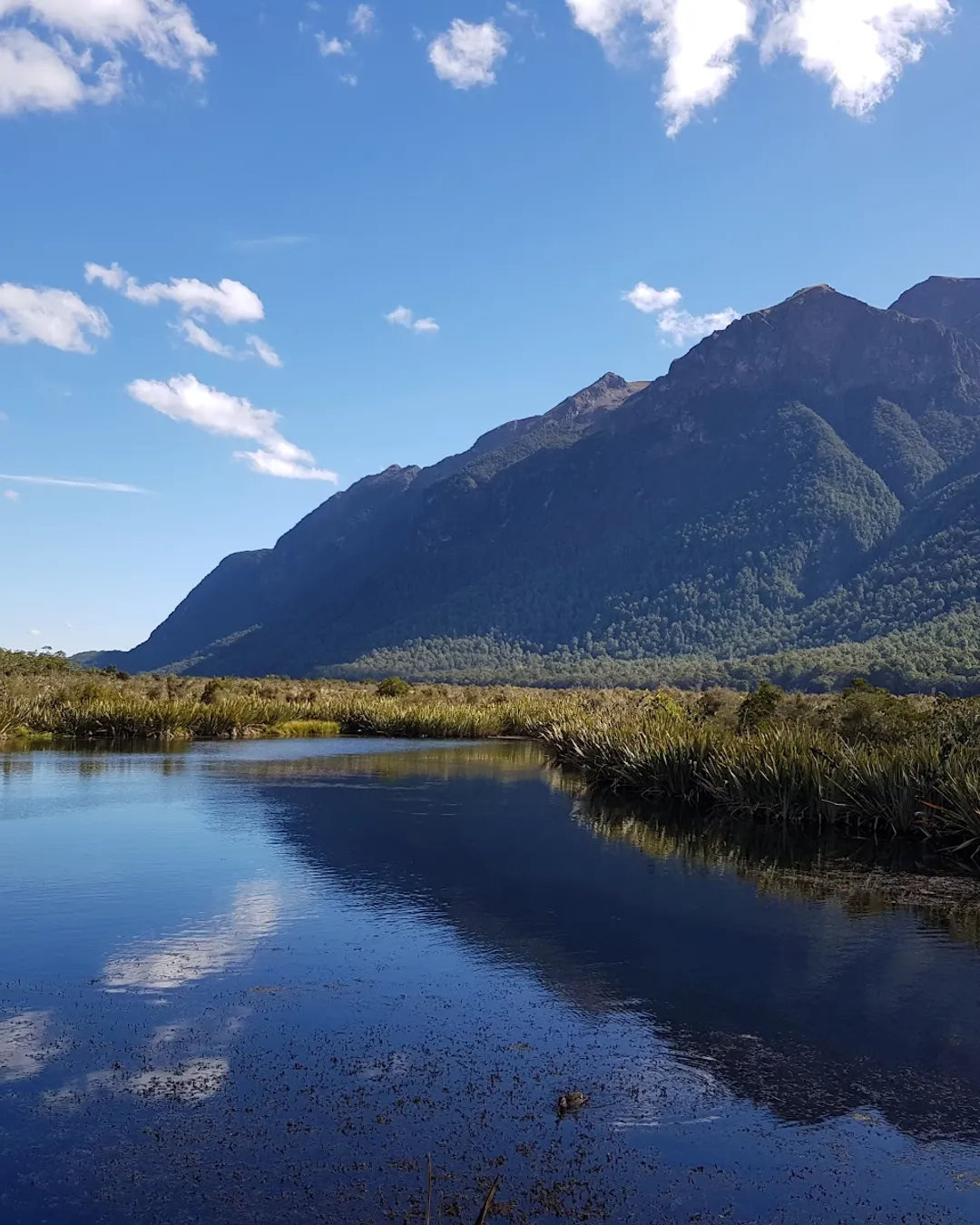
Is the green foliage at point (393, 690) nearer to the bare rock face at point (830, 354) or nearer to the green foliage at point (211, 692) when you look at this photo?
the green foliage at point (211, 692)

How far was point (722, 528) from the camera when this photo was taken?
14700cm

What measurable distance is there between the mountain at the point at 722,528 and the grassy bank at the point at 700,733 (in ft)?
222

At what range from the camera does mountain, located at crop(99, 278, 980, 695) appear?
125125 millimetres

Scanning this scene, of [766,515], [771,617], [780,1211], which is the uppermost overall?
[766,515]

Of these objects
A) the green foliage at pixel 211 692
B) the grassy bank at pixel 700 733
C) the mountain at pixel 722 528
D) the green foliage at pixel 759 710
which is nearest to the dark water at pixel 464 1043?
the grassy bank at pixel 700 733

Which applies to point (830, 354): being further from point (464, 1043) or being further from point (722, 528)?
point (464, 1043)

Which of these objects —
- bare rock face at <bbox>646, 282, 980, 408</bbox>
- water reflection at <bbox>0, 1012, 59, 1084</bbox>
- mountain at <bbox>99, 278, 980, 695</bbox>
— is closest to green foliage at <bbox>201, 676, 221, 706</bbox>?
water reflection at <bbox>0, 1012, 59, 1084</bbox>

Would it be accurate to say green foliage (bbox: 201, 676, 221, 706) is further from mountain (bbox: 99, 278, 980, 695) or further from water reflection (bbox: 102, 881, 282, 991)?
mountain (bbox: 99, 278, 980, 695)

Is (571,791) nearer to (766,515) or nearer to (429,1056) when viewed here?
(429,1056)

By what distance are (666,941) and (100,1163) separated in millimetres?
6692

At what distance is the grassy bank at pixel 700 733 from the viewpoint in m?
18.5

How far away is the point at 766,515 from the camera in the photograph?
145 metres

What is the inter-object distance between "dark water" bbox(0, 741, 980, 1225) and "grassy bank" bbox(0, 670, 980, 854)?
468 cm

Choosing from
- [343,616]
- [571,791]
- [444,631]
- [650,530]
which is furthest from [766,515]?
[571,791]
